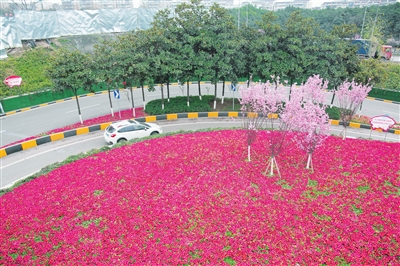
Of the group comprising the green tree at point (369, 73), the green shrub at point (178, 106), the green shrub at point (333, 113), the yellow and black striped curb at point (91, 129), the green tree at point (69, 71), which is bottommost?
the green shrub at point (333, 113)

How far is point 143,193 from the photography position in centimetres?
1102

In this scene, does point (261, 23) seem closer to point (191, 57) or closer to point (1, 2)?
point (191, 57)

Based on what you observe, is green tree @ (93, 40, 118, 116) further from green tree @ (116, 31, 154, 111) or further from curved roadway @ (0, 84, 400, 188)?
curved roadway @ (0, 84, 400, 188)

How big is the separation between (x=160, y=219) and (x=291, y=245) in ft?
13.7

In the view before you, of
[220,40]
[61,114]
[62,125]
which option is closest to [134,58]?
[220,40]

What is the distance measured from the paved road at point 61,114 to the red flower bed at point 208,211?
9716 millimetres

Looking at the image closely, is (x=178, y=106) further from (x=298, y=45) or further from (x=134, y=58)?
(x=298, y=45)

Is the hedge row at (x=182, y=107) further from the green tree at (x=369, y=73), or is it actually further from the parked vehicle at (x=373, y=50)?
the parked vehicle at (x=373, y=50)

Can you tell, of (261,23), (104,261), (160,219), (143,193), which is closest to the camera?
(104,261)

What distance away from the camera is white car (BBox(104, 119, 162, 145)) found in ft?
55.7

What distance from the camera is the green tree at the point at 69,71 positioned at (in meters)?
19.5

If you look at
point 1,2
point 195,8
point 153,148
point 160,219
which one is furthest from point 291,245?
point 1,2

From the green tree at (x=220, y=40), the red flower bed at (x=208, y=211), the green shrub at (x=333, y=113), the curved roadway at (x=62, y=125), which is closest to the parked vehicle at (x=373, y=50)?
the curved roadway at (x=62, y=125)

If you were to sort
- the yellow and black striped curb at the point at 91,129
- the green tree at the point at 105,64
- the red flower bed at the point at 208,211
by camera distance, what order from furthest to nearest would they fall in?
the green tree at the point at 105,64
the yellow and black striped curb at the point at 91,129
the red flower bed at the point at 208,211
